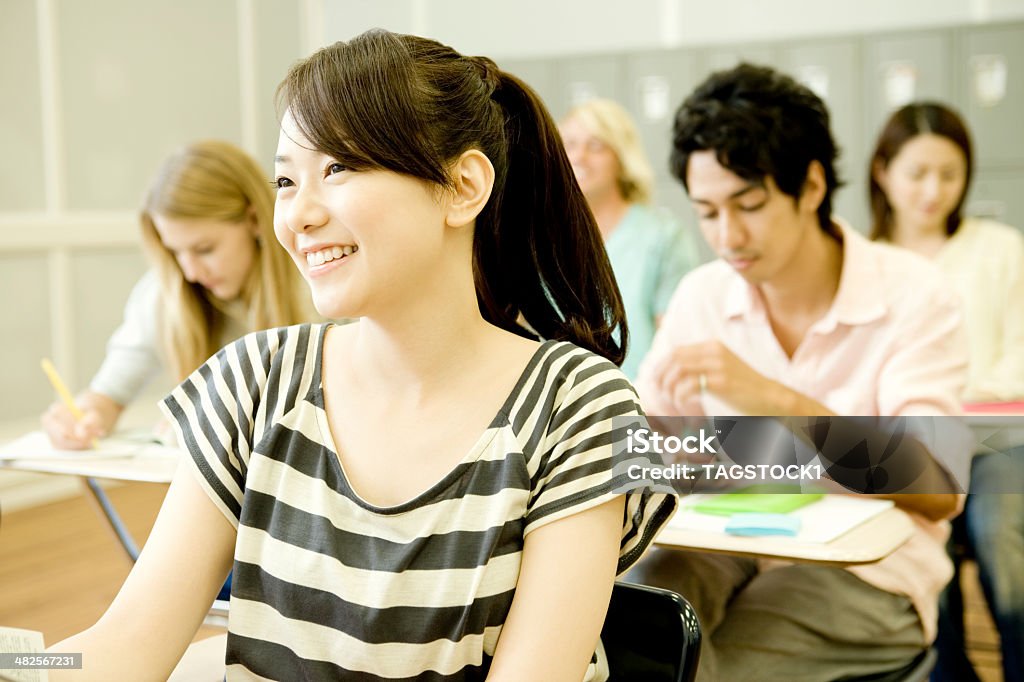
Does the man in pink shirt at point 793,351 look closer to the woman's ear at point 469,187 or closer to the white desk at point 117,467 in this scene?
the woman's ear at point 469,187

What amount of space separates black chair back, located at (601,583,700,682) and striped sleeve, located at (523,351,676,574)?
0.09m

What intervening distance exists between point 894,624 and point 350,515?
88 cm

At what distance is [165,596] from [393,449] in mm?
237

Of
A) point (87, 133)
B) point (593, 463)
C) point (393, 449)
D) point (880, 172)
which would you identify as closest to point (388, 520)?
point (393, 449)

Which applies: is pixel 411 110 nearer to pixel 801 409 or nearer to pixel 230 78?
pixel 801 409

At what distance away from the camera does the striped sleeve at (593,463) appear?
960 millimetres

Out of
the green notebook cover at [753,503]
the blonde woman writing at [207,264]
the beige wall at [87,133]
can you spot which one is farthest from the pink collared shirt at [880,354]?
the beige wall at [87,133]

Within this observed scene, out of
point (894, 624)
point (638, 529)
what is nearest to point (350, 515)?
point (638, 529)

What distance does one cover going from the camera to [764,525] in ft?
4.59

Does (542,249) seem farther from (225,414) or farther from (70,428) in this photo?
(70,428)

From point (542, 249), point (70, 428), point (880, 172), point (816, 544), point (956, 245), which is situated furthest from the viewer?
point (880, 172)

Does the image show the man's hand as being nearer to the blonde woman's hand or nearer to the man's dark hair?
the man's dark hair

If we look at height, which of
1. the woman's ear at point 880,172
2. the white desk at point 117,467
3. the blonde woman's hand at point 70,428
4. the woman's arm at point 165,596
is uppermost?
the woman's ear at point 880,172

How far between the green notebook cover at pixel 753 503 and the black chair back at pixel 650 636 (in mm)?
421
